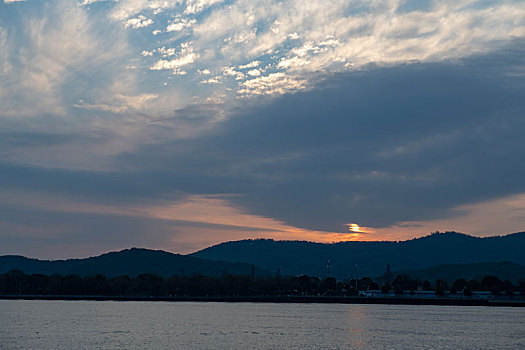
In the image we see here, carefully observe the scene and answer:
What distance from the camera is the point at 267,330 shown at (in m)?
147

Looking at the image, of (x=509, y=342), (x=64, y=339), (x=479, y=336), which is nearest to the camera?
(x=64, y=339)

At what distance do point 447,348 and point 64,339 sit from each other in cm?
7236

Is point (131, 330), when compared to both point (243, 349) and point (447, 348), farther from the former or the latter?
point (447, 348)

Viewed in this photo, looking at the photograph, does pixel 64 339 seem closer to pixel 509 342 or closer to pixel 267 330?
pixel 267 330

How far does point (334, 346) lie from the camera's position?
114 metres

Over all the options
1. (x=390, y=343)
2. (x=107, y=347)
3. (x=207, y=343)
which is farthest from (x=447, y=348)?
(x=107, y=347)

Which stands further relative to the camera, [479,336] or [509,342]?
A: [479,336]

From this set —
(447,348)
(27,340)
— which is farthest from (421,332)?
(27,340)

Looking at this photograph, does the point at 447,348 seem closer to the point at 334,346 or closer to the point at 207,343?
the point at 334,346

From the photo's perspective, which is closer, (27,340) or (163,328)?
(27,340)

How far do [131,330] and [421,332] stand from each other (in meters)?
68.1

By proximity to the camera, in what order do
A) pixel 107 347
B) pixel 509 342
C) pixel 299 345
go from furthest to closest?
pixel 509 342
pixel 299 345
pixel 107 347

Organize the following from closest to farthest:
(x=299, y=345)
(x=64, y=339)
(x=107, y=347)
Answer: (x=107, y=347), (x=299, y=345), (x=64, y=339)

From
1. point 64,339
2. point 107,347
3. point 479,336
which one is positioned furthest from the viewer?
point 479,336
